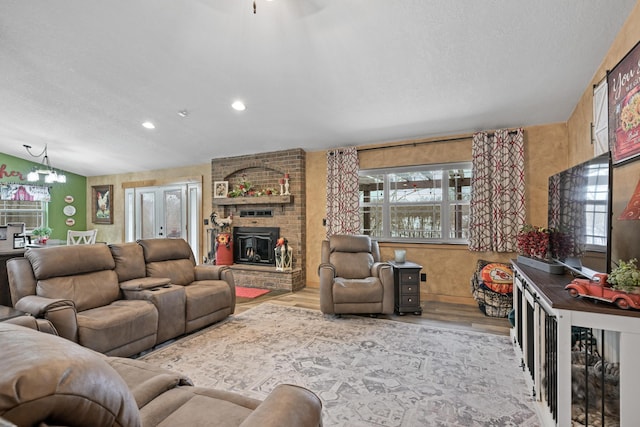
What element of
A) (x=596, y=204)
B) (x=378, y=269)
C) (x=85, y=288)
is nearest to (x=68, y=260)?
(x=85, y=288)

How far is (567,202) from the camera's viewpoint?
2.12 meters

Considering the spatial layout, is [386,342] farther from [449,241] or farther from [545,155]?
[545,155]

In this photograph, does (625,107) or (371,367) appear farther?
(371,367)

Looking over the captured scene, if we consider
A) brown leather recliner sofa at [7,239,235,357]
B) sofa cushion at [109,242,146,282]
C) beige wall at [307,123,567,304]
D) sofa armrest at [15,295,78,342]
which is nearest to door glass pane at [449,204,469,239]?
beige wall at [307,123,567,304]

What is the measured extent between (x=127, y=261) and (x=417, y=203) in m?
3.87

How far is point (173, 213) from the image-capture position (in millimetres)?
6918

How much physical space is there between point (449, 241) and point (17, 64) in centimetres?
578

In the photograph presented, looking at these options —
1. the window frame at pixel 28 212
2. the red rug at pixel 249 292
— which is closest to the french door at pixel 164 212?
the window frame at pixel 28 212

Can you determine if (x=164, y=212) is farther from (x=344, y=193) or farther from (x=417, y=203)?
(x=417, y=203)

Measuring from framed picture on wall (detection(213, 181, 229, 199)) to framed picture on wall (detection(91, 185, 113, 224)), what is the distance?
363 centimetres

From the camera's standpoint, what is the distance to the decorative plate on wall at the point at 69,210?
7.63 m

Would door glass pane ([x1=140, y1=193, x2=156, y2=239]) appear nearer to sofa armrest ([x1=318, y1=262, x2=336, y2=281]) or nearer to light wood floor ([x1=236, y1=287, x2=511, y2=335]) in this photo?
light wood floor ([x1=236, y1=287, x2=511, y2=335])

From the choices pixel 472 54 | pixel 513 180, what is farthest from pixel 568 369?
pixel 513 180

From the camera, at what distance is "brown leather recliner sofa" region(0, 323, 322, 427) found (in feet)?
1.74
